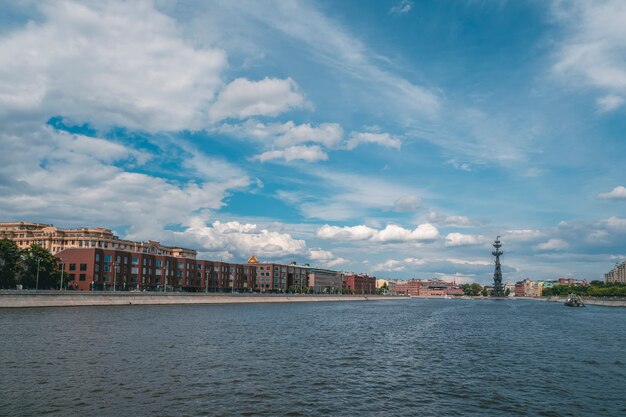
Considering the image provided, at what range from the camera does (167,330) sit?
66812mm

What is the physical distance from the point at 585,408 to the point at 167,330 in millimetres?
52936

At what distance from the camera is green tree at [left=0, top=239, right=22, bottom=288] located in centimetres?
11712

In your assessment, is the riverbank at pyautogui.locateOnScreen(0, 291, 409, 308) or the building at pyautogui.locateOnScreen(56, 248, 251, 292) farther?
the building at pyautogui.locateOnScreen(56, 248, 251, 292)

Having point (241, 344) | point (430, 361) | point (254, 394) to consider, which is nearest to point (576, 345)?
point (430, 361)

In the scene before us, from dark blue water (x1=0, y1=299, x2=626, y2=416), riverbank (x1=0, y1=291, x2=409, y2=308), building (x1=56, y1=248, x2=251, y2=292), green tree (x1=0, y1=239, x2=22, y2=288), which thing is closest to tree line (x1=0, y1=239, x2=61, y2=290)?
green tree (x1=0, y1=239, x2=22, y2=288)

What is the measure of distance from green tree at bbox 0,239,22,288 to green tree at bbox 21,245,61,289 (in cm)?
440

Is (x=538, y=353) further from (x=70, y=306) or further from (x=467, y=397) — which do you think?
→ (x=70, y=306)

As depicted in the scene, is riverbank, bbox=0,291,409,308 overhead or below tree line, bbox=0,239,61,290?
below

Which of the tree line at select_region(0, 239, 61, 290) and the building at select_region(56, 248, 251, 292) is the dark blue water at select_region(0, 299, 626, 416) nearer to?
the tree line at select_region(0, 239, 61, 290)

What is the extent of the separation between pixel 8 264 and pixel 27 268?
8377mm

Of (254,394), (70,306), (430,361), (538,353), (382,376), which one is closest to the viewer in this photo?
(254,394)

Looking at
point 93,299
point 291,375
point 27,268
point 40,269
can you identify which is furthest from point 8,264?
point 291,375

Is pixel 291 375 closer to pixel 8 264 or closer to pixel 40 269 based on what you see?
pixel 8 264

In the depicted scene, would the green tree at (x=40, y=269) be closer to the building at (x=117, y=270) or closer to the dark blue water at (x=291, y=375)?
the building at (x=117, y=270)
